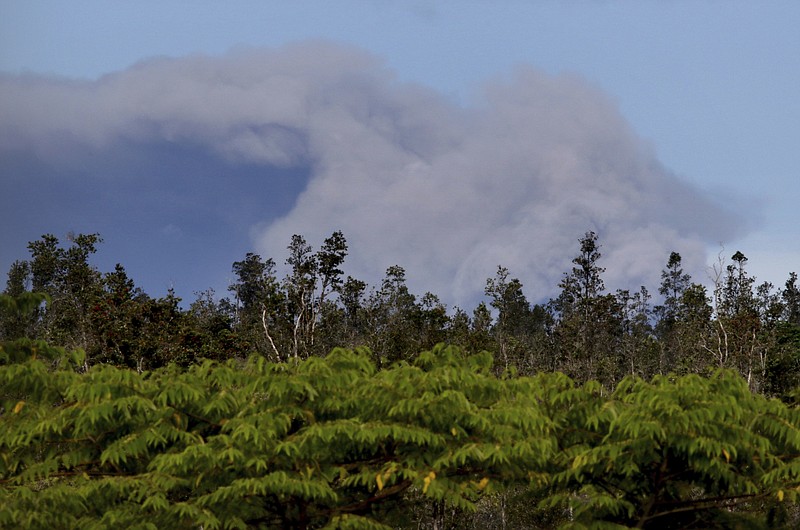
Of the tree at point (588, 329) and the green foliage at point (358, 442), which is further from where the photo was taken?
the tree at point (588, 329)

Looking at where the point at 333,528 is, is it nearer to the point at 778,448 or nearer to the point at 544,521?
the point at 778,448

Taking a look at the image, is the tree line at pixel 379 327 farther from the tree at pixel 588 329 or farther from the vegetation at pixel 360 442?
the vegetation at pixel 360 442

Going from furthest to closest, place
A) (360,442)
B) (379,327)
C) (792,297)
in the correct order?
(792,297)
(379,327)
(360,442)

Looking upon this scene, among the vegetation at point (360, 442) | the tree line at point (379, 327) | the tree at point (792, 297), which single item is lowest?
the vegetation at point (360, 442)

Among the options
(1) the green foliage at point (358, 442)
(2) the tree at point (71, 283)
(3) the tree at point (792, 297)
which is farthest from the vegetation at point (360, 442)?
(3) the tree at point (792, 297)

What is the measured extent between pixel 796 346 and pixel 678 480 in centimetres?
5884

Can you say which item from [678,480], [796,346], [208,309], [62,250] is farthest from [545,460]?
[208,309]

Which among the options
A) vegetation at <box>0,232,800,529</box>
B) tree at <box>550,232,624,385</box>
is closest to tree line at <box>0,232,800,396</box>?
tree at <box>550,232,624,385</box>

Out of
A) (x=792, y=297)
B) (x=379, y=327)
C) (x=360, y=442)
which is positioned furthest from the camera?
(x=792, y=297)

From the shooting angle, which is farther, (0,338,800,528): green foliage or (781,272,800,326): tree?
Answer: (781,272,800,326): tree

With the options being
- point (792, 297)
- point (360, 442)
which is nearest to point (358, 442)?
point (360, 442)

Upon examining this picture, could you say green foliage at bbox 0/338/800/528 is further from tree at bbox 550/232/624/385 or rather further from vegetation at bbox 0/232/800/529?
tree at bbox 550/232/624/385

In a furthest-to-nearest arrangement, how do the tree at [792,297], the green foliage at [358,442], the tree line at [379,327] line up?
the tree at [792,297], the tree line at [379,327], the green foliage at [358,442]

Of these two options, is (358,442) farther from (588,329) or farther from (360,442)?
(588,329)
